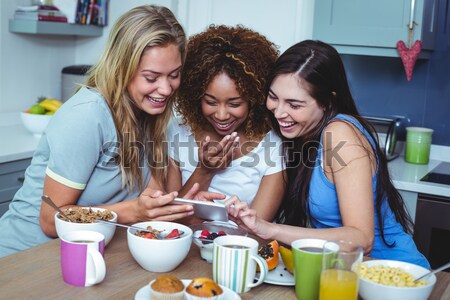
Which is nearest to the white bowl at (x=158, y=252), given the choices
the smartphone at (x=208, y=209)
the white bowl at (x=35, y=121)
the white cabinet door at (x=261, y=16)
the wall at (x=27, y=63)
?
the smartphone at (x=208, y=209)

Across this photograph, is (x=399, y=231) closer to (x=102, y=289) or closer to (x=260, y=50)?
(x=260, y=50)

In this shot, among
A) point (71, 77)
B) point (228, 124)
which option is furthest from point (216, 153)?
point (71, 77)

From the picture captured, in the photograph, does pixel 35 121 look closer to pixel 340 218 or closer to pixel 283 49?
pixel 283 49

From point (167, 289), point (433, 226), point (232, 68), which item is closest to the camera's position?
point (167, 289)

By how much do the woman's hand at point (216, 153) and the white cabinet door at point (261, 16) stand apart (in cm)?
132

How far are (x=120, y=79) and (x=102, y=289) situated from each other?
2.34ft

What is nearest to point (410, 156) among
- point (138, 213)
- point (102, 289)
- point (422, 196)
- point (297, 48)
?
point (422, 196)

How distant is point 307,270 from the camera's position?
123cm

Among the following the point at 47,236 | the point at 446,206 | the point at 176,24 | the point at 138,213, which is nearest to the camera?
the point at 138,213

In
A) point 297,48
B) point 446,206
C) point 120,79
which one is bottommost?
point 446,206

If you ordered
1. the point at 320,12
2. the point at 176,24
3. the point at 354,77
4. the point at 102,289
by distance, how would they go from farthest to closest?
the point at 354,77 → the point at 320,12 → the point at 176,24 → the point at 102,289

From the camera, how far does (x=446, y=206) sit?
2566 mm

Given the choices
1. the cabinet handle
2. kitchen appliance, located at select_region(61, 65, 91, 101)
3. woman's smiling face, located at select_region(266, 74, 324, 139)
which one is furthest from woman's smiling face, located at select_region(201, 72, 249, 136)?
kitchen appliance, located at select_region(61, 65, 91, 101)

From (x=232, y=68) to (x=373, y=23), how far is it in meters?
1.18
